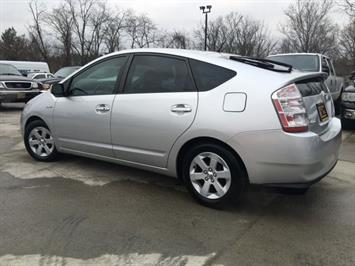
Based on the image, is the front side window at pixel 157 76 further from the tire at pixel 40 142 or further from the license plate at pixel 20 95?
the license plate at pixel 20 95

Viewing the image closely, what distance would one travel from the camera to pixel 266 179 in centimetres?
363

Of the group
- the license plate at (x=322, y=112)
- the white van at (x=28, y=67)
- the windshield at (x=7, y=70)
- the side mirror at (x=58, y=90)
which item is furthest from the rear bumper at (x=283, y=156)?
the white van at (x=28, y=67)

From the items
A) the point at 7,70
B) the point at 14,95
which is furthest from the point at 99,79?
the point at 7,70

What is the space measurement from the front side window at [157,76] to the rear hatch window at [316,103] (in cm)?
110

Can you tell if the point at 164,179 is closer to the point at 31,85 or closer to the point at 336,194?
the point at 336,194

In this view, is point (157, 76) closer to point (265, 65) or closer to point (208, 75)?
point (208, 75)

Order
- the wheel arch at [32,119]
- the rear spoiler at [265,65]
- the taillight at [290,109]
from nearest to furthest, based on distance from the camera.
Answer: the taillight at [290,109] < the rear spoiler at [265,65] < the wheel arch at [32,119]

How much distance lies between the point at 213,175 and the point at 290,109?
0.98 metres

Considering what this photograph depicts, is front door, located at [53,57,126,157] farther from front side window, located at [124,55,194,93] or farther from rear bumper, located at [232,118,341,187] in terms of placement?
rear bumper, located at [232,118,341,187]

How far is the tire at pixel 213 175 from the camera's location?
12.3 feet

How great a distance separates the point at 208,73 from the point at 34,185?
8.01 feet

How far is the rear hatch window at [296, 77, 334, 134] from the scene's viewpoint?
3.65 m

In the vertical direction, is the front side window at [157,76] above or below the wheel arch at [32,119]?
above

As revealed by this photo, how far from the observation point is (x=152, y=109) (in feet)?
13.6
